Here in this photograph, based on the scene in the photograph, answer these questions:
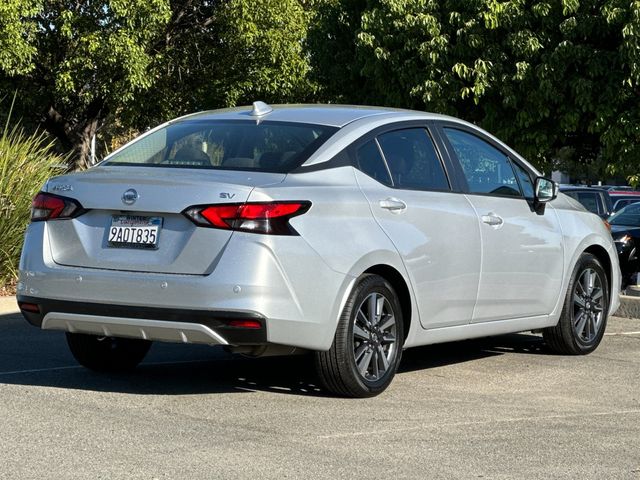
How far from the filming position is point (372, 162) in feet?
25.5

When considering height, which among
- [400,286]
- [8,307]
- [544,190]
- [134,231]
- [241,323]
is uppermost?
[544,190]

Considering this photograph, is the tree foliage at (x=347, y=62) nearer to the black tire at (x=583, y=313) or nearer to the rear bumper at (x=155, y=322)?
the black tire at (x=583, y=313)

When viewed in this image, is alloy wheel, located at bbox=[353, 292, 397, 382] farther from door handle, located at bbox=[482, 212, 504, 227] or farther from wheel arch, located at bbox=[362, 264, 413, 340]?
door handle, located at bbox=[482, 212, 504, 227]

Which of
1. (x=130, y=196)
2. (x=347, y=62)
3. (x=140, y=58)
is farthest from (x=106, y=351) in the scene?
(x=140, y=58)

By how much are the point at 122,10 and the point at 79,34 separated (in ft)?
7.21

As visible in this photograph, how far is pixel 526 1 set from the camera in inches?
1085

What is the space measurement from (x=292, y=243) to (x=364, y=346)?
0.90m

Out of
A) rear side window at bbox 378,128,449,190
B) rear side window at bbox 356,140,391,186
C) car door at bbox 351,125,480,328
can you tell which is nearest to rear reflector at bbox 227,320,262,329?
car door at bbox 351,125,480,328

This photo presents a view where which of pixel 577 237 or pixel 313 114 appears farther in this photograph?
pixel 577 237

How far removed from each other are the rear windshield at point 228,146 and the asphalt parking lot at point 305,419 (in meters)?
1.33

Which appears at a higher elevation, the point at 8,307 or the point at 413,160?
the point at 413,160

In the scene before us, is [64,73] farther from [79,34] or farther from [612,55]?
[612,55]

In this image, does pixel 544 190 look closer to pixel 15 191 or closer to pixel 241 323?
pixel 241 323

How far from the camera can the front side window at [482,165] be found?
862cm
